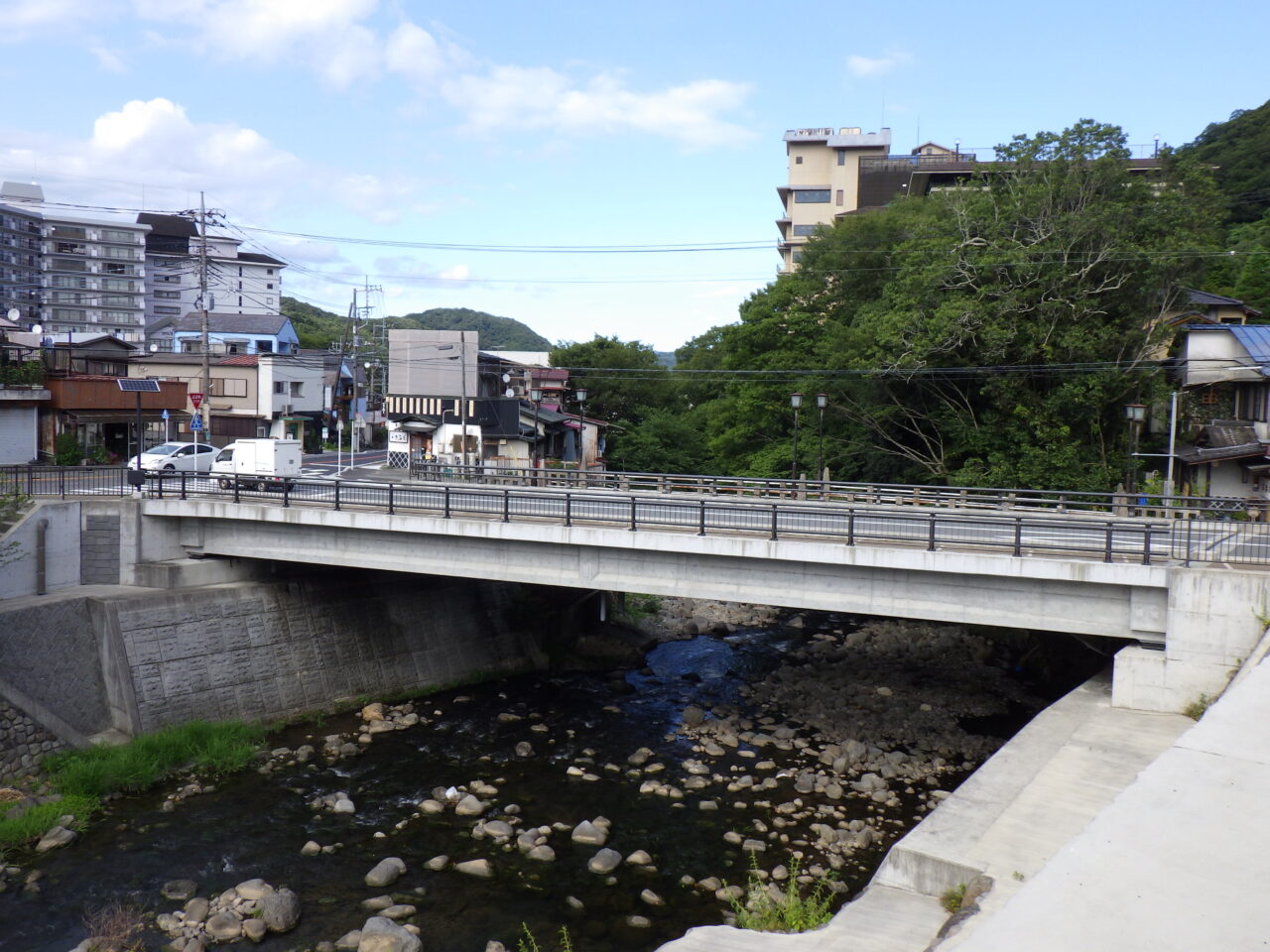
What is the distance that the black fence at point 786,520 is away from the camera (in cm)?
1778

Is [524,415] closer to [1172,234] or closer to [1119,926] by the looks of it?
[1172,234]

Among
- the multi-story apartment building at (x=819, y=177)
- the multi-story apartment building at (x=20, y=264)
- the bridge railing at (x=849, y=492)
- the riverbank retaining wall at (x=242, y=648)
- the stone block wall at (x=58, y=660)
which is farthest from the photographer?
the multi-story apartment building at (x=819, y=177)

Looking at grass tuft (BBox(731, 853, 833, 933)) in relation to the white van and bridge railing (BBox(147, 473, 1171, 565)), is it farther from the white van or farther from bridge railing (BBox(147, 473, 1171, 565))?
the white van

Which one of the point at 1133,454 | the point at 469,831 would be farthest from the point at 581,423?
the point at 469,831

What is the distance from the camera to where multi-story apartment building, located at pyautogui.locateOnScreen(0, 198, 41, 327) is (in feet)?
262

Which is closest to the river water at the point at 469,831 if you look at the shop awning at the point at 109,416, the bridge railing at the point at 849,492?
the bridge railing at the point at 849,492

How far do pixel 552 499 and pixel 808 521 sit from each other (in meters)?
7.21

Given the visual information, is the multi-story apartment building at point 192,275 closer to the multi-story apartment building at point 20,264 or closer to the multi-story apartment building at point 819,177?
the multi-story apartment building at point 20,264

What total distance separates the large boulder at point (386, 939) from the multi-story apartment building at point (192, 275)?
85.0 meters

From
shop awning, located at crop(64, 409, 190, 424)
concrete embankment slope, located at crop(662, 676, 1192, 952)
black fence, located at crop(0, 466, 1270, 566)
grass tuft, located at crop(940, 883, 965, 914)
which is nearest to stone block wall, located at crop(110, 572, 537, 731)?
black fence, located at crop(0, 466, 1270, 566)

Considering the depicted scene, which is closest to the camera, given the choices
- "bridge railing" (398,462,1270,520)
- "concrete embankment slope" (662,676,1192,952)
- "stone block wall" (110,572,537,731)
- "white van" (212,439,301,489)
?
"concrete embankment slope" (662,676,1192,952)

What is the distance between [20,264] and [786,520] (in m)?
87.5

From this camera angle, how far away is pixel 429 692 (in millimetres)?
26641

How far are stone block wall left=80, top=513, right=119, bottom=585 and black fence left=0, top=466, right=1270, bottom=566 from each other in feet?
4.78
